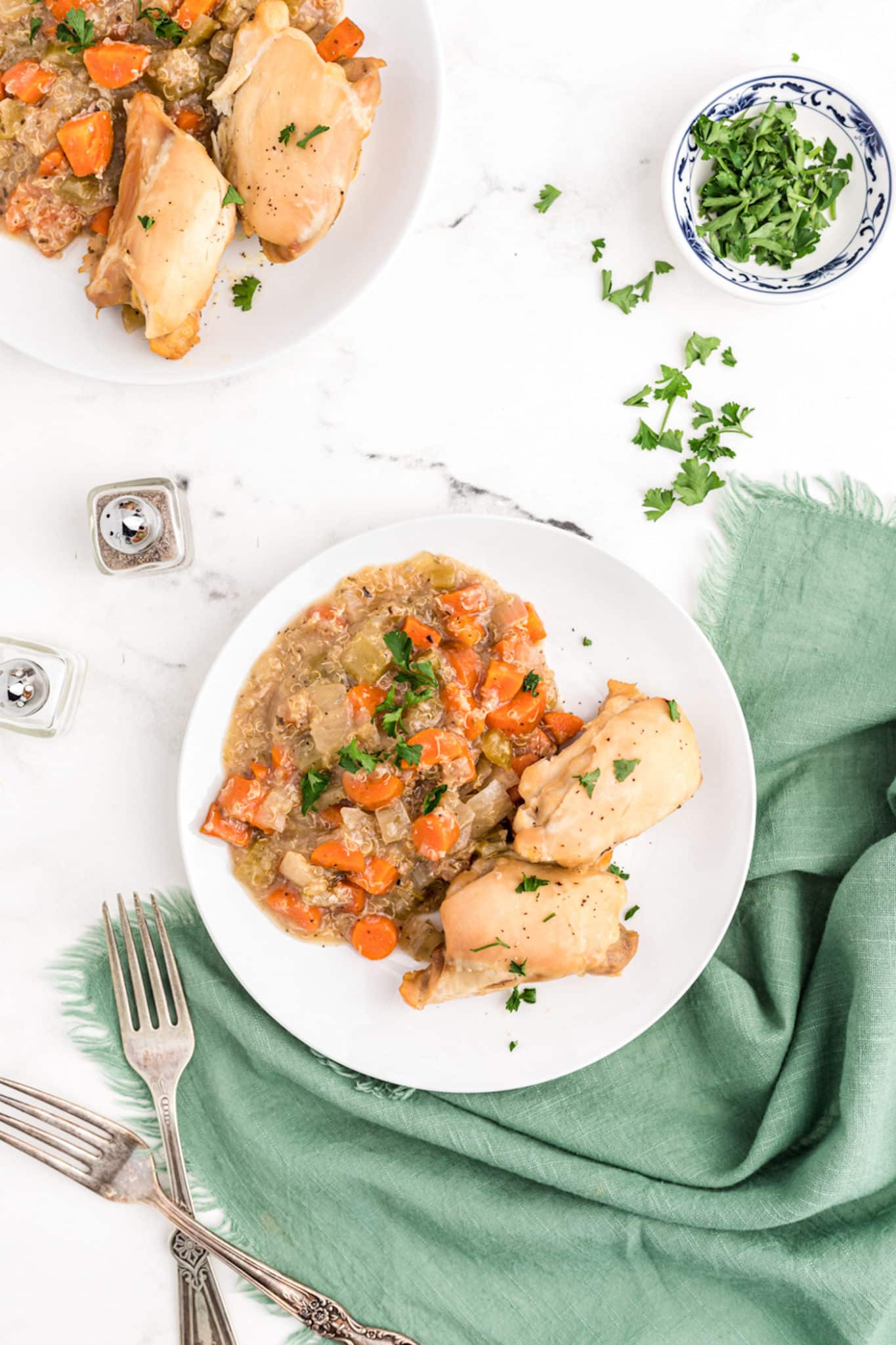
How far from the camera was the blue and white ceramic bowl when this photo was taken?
145 inches

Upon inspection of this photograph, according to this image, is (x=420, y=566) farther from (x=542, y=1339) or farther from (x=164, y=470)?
(x=542, y=1339)

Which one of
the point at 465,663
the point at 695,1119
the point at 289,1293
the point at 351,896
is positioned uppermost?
the point at 465,663

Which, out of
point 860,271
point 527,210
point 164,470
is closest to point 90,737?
point 164,470

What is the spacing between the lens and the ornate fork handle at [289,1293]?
3797 millimetres

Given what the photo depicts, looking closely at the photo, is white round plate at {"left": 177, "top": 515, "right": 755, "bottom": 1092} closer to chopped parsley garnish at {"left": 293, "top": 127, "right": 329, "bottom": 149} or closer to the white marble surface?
the white marble surface

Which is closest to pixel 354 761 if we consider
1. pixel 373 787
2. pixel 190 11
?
pixel 373 787

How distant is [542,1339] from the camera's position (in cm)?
386

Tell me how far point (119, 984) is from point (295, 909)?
0.77m

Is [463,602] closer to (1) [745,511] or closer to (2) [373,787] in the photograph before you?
(2) [373,787]

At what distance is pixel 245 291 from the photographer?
3.74 m

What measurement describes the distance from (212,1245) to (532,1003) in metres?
1.47

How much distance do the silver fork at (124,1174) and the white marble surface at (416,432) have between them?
4.6 inches

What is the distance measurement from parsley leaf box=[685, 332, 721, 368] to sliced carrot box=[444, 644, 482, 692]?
139 cm

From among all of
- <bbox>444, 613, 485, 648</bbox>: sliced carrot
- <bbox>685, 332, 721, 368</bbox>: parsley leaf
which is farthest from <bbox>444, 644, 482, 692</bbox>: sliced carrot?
<bbox>685, 332, 721, 368</bbox>: parsley leaf
